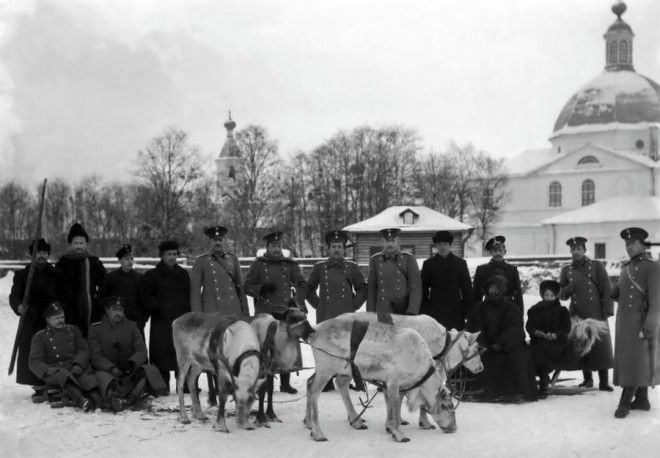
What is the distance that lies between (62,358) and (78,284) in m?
1.08

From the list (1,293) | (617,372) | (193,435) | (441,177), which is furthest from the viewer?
(441,177)

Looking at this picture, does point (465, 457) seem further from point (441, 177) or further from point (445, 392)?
point (441, 177)

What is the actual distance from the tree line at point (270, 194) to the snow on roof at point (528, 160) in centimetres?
295

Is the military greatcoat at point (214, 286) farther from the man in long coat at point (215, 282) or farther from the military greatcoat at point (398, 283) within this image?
the military greatcoat at point (398, 283)

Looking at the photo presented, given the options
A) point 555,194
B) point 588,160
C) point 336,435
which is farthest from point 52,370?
point 555,194

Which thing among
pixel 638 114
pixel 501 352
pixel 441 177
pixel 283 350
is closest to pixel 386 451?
pixel 283 350

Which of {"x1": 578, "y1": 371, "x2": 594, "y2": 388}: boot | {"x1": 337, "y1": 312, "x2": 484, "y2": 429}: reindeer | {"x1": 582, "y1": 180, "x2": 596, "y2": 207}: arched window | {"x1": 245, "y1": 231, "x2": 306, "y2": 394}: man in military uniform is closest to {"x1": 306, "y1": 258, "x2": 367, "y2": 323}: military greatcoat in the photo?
{"x1": 245, "y1": 231, "x2": 306, "y2": 394}: man in military uniform

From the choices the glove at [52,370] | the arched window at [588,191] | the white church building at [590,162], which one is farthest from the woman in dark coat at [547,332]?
the arched window at [588,191]

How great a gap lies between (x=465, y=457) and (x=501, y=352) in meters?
2.58

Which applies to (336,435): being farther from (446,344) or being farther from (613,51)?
(613,51)

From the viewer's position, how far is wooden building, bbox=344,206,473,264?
122 feet

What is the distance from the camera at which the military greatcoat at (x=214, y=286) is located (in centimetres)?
891

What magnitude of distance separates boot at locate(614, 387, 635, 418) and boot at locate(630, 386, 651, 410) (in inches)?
6.5

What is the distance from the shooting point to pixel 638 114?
6278 cm
